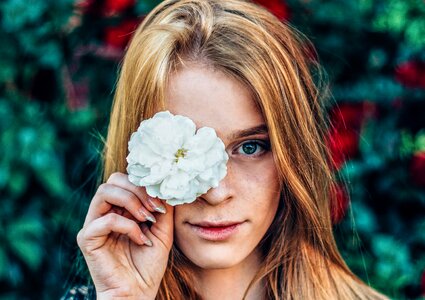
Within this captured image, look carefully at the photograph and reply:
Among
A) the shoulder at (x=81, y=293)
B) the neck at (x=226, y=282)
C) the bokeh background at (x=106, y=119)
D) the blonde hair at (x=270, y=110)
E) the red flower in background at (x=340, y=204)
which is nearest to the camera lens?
the blonde hair at (x=270, y=110)

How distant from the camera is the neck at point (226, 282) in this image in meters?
2.48

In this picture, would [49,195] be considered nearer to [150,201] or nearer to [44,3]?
[44,3]

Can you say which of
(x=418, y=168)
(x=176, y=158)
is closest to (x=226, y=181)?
(x=176, y=158)

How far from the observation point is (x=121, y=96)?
2.47m

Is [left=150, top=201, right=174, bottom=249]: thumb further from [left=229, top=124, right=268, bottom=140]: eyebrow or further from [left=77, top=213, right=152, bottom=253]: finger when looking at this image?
[left=229, top=124, right=268, bottom=140]: eyebrow

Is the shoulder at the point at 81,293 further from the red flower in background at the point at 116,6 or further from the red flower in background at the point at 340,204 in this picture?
the red flower in background at the point at 116,6

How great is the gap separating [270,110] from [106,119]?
1.33m

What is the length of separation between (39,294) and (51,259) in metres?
0.18

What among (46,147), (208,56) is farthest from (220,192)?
(46,147)

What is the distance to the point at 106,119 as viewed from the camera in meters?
3.43

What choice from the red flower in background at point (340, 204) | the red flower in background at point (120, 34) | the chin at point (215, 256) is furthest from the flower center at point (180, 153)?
the red flower in background at point (120, 34)

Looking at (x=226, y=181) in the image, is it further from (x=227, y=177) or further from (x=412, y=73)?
(x=412, y=73)

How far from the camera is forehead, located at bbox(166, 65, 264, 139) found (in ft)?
7.13

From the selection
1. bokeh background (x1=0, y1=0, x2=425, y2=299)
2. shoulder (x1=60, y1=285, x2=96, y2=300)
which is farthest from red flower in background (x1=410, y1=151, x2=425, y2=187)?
shoulder (x1=60, y1=285, x2=96, y2=300)
